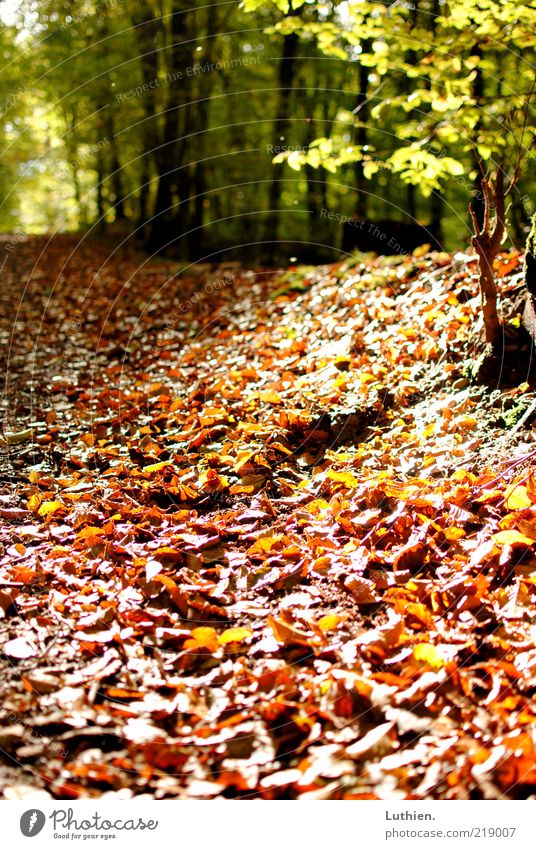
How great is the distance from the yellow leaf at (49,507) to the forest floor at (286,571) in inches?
0.9

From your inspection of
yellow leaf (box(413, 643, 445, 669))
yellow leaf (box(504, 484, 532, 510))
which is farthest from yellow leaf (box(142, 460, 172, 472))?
yellow leaf (box(413, 643, 445, 669))

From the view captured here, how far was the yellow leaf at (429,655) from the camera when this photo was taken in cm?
210

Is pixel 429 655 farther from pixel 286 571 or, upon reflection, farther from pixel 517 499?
pixel 517 499

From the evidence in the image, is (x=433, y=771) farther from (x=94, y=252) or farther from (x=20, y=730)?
(x=94, y=252)

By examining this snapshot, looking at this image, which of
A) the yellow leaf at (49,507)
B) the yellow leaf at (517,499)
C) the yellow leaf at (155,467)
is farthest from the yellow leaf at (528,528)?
the yellow leaf at (49,507)

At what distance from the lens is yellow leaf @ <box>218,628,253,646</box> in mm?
2346

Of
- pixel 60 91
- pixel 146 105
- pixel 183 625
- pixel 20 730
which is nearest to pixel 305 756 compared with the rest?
pixel 183 625

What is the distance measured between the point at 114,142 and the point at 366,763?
49.5 ft

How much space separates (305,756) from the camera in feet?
6.11

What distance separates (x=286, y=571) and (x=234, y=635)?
474 millimetres

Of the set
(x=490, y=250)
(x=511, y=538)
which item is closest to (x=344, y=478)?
(x=511, y=538)

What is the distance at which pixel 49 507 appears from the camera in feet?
11.4

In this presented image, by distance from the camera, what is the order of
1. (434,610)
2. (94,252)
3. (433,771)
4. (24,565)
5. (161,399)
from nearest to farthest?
(433,771) < (434,610) < (24,565) < (161,399) < (94,252)

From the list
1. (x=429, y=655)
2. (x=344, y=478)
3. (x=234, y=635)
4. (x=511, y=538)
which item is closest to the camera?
(x=429, y=655)
